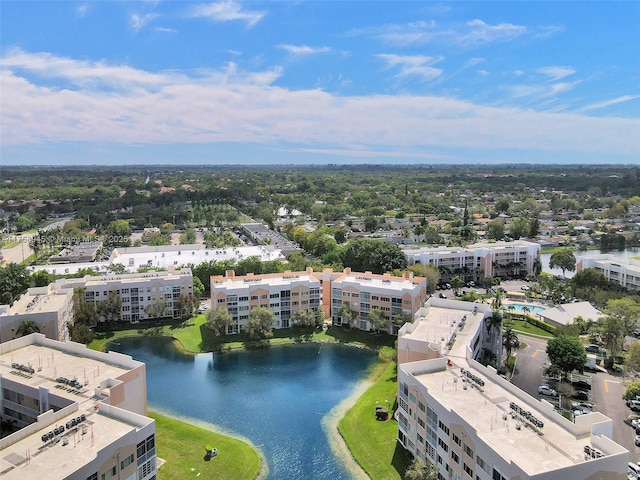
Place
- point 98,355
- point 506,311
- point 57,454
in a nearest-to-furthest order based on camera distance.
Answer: point 57,454 < point 98,355 < point 506,311

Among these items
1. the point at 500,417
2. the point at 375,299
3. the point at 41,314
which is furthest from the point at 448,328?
the point at 41,314

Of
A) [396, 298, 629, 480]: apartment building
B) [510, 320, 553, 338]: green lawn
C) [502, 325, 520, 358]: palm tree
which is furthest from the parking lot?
[396, 298, 629, 480]: apartment building

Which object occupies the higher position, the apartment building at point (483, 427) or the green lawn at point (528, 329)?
the apartment building at point (483, 427)

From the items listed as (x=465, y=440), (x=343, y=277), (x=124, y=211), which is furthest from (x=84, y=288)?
(x=124, y=211)

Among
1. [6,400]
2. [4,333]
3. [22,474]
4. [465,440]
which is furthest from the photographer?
[4,333]

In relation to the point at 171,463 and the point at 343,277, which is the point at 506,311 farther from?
the point at 171,463

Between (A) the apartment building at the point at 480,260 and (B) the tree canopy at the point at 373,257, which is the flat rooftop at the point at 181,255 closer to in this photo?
(B) the tree canopy at the point at 373,257

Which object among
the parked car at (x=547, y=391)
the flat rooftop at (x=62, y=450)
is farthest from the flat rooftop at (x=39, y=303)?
the parked car at (x=547, y=391)

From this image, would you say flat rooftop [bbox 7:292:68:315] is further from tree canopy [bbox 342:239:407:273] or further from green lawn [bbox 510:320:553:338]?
green lawn [bbox 510:320:553:338]
